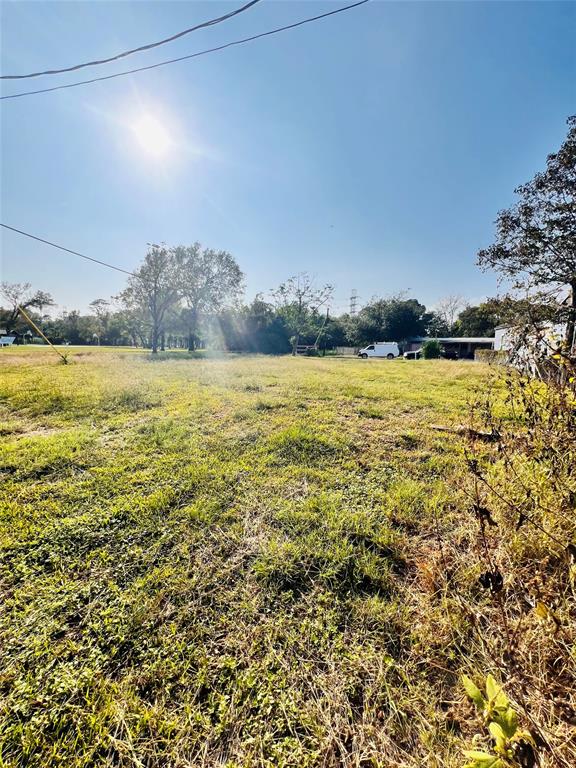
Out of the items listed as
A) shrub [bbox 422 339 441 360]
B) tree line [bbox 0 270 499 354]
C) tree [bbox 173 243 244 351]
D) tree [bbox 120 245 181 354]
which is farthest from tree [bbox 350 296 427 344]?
tree [bbox 120 245 181 354]

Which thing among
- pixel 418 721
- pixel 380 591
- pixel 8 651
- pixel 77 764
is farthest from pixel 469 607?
pixel 8 651

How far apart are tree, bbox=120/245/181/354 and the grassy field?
1988 cm

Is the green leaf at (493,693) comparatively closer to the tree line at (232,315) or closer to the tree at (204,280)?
the tree line at (232,315)

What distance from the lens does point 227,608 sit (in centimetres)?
137

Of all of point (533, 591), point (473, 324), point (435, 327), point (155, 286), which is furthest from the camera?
point (435, 327)

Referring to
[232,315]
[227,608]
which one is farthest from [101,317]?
[227,608]

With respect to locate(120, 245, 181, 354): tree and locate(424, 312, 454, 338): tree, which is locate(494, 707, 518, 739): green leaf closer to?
locate(120, 245, 181, 354): tree

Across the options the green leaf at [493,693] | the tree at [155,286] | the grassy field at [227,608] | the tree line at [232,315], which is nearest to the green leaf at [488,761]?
the green leaf at [493,693]

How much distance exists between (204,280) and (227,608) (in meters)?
24.8

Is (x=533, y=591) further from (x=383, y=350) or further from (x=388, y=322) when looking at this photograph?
(x=388, y=322)

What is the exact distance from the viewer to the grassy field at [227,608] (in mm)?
933

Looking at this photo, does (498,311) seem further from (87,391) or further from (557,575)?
(87,391)

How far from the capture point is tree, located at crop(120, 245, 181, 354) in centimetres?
1972

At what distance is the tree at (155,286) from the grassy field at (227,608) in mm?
19884
